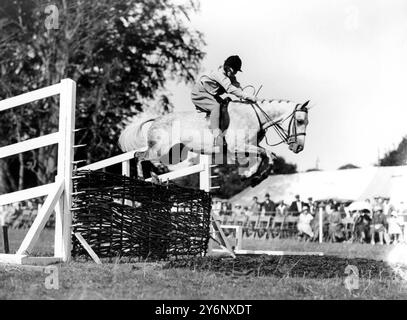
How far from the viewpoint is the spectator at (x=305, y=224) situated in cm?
1889

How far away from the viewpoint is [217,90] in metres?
8.14

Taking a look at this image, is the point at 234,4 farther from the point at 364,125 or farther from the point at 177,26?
the point at 177,26

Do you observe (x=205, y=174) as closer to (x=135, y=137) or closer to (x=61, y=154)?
(x=135, y=137)

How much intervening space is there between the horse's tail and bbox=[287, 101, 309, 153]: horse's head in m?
2.06

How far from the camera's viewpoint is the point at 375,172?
2288 centimetres

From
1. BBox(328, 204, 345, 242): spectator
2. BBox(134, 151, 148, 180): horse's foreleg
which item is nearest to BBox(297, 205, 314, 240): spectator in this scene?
BBox(328, 204, 345, 242): spectator

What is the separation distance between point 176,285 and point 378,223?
42.9 feet

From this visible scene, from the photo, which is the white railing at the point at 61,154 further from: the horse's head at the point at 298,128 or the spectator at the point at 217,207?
the spectator at the point at 217,207

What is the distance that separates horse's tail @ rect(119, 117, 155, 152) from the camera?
9.18m

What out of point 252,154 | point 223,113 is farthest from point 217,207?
point 223,113

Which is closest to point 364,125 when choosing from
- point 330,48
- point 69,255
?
point 330,48

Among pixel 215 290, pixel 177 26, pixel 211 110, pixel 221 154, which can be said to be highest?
pixel 177 26

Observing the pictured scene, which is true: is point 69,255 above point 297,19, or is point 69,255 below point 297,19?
below

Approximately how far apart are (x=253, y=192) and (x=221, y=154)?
1957 cm
